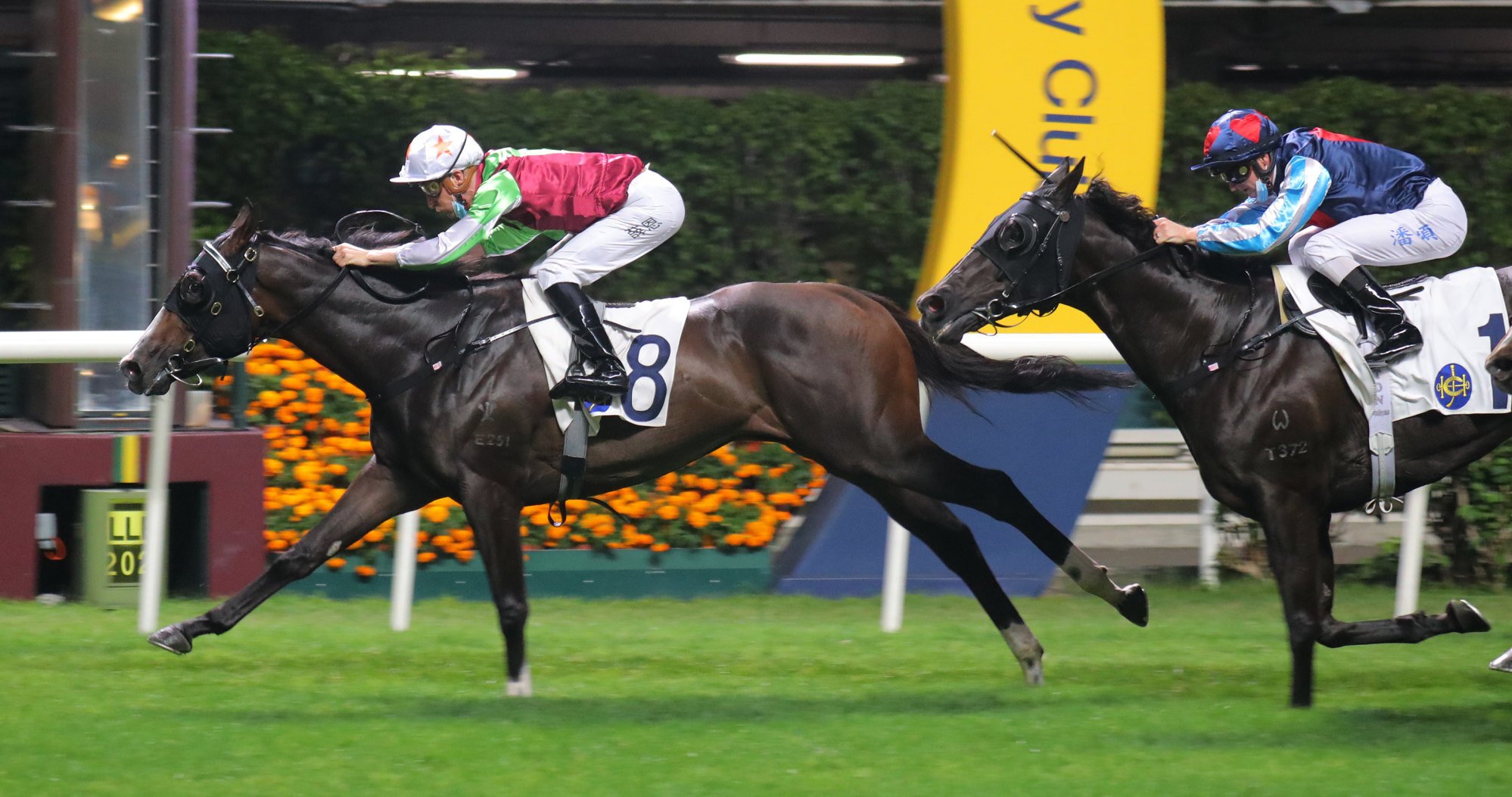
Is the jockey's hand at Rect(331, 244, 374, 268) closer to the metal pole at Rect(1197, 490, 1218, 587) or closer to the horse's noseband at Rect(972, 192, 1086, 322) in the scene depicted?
the horse's noseband at Rect(972, 192, 1086, 322)

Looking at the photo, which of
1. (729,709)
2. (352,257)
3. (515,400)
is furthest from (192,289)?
(729,709)

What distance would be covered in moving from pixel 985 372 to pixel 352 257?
2.04m

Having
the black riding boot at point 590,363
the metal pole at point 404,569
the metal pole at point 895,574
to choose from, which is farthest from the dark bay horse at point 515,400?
the metal pole at point 404,569

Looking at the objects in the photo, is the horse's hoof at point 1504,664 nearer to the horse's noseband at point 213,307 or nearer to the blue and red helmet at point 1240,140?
the blue and red helmet at point 1240,140

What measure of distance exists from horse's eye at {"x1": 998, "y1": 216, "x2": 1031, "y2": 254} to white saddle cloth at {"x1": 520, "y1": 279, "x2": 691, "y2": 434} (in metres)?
1.02

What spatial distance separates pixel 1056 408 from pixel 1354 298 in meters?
2.44

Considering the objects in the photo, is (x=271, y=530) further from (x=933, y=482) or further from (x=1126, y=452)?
(x=1126, y=452)

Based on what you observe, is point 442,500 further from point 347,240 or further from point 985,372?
point 985,372

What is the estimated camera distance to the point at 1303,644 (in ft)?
16.7

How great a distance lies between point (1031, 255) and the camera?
5270mm

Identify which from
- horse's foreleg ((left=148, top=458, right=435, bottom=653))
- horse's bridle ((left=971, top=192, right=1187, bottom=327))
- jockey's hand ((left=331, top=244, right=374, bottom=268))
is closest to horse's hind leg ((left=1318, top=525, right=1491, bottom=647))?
horse's bridle ((left=971, top=192, right=1187, bottom=327))

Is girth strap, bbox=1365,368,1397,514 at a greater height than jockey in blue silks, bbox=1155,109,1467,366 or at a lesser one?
lesser

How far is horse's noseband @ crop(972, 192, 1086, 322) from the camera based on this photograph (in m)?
5.27

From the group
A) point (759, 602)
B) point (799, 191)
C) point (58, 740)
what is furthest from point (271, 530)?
point (799, 191)
